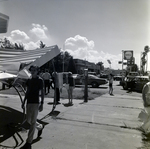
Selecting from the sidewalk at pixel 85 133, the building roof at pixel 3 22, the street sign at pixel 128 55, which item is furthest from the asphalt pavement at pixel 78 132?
the street sign at pixel 128 55

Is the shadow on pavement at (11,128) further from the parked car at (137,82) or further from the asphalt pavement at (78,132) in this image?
the parked car at (137,82)

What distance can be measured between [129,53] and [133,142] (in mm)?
30948

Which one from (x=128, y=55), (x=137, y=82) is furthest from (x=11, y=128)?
(x=128, y=55)

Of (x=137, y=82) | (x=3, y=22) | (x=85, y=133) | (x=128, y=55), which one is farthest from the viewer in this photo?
(x=128, y=55)

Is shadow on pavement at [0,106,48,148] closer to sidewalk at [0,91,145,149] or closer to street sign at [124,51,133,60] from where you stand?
sidewalk at [0,91,145,149]

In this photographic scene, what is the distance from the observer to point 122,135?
498 cm

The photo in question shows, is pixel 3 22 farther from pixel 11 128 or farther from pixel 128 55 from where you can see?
pixel 128 55

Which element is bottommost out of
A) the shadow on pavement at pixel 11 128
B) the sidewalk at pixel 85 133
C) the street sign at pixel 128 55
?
the sidewalk at pixel 85 133

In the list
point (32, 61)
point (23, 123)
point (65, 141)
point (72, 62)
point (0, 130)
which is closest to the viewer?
point (65, 141)

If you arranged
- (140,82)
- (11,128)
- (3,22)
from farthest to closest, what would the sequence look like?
1. (140,82)
2. (3,22)
3. (11,128)

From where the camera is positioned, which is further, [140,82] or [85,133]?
[140,82]

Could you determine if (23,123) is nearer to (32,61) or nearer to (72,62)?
(32,61)

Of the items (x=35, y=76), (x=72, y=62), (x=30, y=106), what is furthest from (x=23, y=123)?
(x=72, y=62)

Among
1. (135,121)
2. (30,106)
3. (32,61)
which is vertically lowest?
(135,121)
